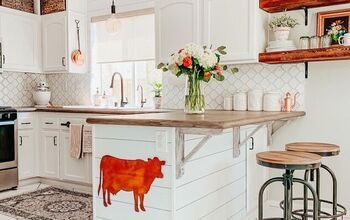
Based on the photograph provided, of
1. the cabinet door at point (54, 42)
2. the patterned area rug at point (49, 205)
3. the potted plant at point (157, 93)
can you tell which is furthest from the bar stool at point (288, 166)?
the cabinet door at point (54, 42)

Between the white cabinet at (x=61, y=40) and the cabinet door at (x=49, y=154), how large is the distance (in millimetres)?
927

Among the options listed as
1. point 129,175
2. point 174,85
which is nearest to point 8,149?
point 174,85

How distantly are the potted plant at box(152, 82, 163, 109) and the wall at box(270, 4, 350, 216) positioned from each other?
1.60 metres

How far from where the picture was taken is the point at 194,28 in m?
3.67

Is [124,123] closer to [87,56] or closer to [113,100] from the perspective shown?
[113,100]

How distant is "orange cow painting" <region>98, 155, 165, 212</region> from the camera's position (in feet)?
7.18

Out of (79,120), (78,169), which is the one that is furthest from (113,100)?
(78,169)

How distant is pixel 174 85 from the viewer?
4.25 meters

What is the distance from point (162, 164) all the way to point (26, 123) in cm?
309

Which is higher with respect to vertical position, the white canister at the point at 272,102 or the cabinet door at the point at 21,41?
the cabinet door at the point at 21,41

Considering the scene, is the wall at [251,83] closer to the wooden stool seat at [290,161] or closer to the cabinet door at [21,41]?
the wooden stool seat at [290,161]

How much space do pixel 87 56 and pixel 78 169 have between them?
1673 millimetres

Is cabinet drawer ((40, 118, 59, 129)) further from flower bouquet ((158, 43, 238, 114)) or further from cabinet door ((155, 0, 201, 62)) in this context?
flower bouquet ((158, 43, 238, 114))

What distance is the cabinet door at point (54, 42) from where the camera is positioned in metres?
4.88
